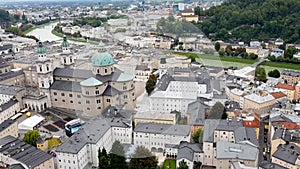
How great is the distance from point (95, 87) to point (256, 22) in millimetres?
17400

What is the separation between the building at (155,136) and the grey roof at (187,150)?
17 cm

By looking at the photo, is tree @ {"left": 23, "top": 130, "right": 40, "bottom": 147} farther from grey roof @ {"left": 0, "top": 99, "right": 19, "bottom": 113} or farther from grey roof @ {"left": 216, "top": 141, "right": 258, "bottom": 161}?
grey roof @ {"left": 216, "top": 141, "right": 258, "bottom": 161}

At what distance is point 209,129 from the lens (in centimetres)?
725

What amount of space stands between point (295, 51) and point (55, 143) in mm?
13892

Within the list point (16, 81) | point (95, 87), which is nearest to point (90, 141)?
point (95, 87)

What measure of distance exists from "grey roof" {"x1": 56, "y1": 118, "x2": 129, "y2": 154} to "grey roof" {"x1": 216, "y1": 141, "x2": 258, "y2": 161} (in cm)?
222

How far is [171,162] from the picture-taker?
7395 millimetres

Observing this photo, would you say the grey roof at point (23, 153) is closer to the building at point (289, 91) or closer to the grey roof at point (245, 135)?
the grey roof at point (245, 135)

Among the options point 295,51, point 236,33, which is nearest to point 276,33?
point 236,33

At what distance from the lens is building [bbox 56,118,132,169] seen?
6844 millimetres

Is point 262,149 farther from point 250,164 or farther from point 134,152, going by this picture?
point 134,152

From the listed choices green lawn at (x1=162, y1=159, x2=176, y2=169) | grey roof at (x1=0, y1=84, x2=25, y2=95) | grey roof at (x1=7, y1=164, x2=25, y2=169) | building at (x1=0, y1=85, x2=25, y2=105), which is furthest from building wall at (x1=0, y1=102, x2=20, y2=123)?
green lawn at (x1=162, y1=159, x2=176, y2=169)

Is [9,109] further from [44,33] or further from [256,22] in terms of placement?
[44,33]

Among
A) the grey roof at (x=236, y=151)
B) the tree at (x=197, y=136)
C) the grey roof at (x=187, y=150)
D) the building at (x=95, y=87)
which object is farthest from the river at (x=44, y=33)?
the grey roof at (x=236, y=151)
